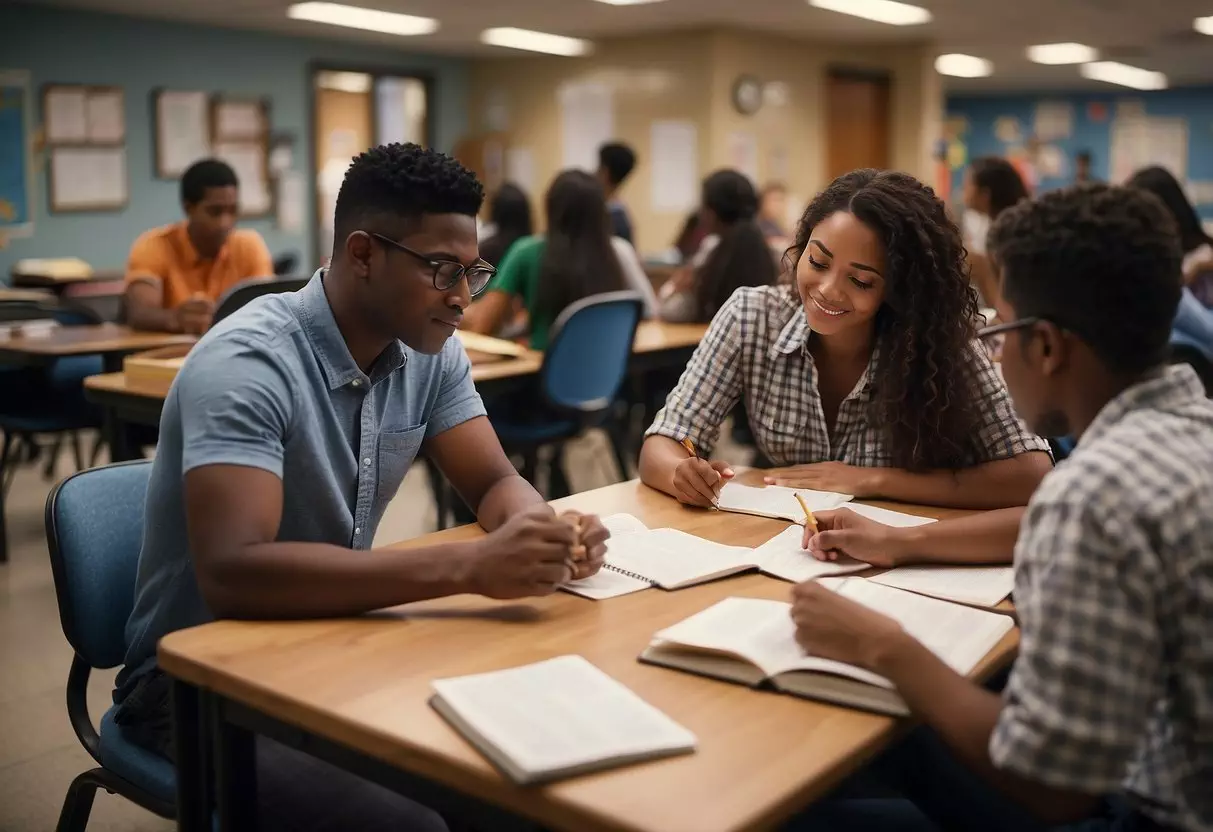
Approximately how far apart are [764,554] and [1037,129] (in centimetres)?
1444

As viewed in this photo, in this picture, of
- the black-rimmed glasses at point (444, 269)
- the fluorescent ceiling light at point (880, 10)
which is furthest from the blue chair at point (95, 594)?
the fluorescent ceiling light at point (880, 10)

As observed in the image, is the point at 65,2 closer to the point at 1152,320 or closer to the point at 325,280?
the point at 325,280

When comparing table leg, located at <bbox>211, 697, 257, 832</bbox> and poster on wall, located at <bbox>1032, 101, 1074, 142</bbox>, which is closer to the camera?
table leg, located at <bbox>211, 697, 257, 832</bbox>

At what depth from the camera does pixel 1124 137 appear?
1405 cm

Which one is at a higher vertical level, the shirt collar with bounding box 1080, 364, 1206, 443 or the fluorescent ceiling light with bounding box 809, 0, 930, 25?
the fluorescent ceiling light with bounding box 809, 0, 930, 25

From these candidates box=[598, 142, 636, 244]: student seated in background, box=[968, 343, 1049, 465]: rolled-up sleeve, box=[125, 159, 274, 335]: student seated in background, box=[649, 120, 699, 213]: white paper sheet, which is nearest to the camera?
box=[968, 343, 1049, 465]: rolled-up sleeve

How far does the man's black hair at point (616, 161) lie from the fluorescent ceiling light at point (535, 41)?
2.46 meters

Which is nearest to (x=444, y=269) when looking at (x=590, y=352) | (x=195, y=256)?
(x=590, y=352)

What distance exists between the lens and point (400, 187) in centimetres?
146

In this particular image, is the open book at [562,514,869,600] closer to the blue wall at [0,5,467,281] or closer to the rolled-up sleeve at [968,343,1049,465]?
the rolled-up sleeve at [968,343,1049,465]

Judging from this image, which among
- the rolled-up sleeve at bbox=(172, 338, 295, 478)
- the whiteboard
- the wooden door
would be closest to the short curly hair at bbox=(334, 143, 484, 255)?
the rolled-up sleeve at bbox=(172, 338, 295, 478)

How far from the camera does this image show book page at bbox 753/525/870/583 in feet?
4.92

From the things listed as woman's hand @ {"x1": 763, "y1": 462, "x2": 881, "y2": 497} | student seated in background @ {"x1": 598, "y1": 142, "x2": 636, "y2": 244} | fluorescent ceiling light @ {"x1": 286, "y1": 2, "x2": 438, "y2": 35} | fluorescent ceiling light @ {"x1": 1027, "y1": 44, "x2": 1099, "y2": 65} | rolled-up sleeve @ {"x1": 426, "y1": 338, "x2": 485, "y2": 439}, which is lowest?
woman's hand @ {"x1": 763, "y1": 462, "x2": 881, "y2": 497}

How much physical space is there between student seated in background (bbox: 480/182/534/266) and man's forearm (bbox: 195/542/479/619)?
366 cm
